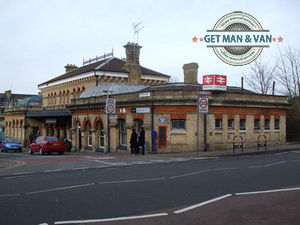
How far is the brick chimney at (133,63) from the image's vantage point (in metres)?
41.3

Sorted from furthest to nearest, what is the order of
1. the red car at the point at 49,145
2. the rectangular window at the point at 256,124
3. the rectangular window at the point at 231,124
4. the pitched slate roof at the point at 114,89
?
the pitched slate roof at the point at 114,89 → the rectangular window at the point at 256,124 → the red car at the point at 49,145 → the rectangular window at the point at 231,124

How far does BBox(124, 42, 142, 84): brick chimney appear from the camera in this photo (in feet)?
136

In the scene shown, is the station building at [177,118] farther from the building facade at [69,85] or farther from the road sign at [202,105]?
the building facade at [69,85]

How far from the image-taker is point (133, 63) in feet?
139

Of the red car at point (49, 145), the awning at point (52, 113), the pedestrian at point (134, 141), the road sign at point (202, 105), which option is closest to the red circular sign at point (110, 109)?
the pedestrian at point (134, 141)

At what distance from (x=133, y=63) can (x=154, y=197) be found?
3493cm

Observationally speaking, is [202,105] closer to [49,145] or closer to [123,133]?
[123,133]

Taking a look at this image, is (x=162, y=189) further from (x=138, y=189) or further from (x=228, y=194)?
(x=228, y=194)

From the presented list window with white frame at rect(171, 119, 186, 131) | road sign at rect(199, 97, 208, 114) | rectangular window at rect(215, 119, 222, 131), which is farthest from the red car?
rectangular window at rect(215, 119, 222, 131)

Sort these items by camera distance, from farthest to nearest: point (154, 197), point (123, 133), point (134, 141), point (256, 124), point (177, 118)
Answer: point (123, 133) < point (256, 124) < point (134, 141) < point (177, 118) < point (154, 197)

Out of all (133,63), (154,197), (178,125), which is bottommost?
(154,197)

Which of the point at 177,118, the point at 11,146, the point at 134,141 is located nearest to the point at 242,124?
the point at 177,118

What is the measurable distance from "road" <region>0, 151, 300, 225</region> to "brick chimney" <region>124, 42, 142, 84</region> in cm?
2998

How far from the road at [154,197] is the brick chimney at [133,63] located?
98.4 ft
